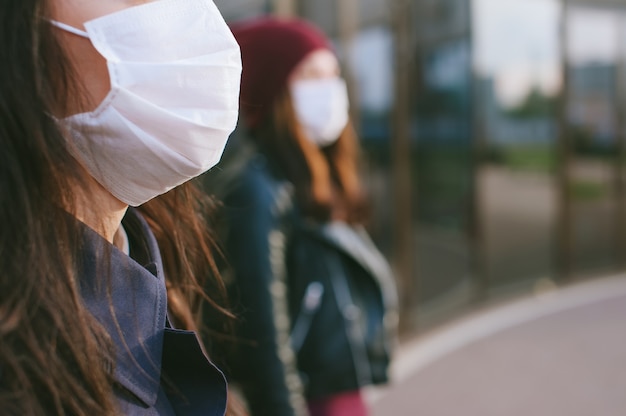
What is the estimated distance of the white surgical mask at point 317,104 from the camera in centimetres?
226

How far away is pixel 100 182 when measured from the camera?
0.99 metres

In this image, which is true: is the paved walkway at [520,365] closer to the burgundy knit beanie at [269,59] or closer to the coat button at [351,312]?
the coat button at [351,312]

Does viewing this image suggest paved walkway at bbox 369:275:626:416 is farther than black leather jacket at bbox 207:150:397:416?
Yes

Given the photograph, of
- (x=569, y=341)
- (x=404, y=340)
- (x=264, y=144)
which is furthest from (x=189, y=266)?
(x=569, y=341)

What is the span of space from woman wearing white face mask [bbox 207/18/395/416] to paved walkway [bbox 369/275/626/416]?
192cm

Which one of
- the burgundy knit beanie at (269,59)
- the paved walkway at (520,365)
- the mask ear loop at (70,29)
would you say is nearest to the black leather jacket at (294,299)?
the burgundy knit beanie at (269,59)

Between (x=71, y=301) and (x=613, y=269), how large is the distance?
22.7 ft

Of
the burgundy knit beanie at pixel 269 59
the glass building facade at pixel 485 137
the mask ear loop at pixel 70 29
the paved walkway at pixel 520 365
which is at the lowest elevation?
the paved walkway at pixel 520 365

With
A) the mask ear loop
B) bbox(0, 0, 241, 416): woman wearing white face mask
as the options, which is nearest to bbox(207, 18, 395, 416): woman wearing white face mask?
bbox(0, 0, 241, 416): woman wearing white face mask

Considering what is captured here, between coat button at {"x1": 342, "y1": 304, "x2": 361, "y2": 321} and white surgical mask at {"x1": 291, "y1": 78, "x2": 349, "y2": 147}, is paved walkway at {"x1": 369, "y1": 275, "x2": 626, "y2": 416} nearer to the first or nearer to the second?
coat button at {"x1": 342, "y1": 304, "x2": 361, "y2": 321}

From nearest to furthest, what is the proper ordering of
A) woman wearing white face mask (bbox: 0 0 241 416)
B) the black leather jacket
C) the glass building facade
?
woman wearing white face mask (bbox: 0 0 241 416) → the black leather jacket → the glass building facade

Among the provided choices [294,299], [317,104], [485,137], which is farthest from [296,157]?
[485,137]

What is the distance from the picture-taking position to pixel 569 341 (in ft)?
16.6

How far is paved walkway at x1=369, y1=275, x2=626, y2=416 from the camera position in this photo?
Answer: 399cm
